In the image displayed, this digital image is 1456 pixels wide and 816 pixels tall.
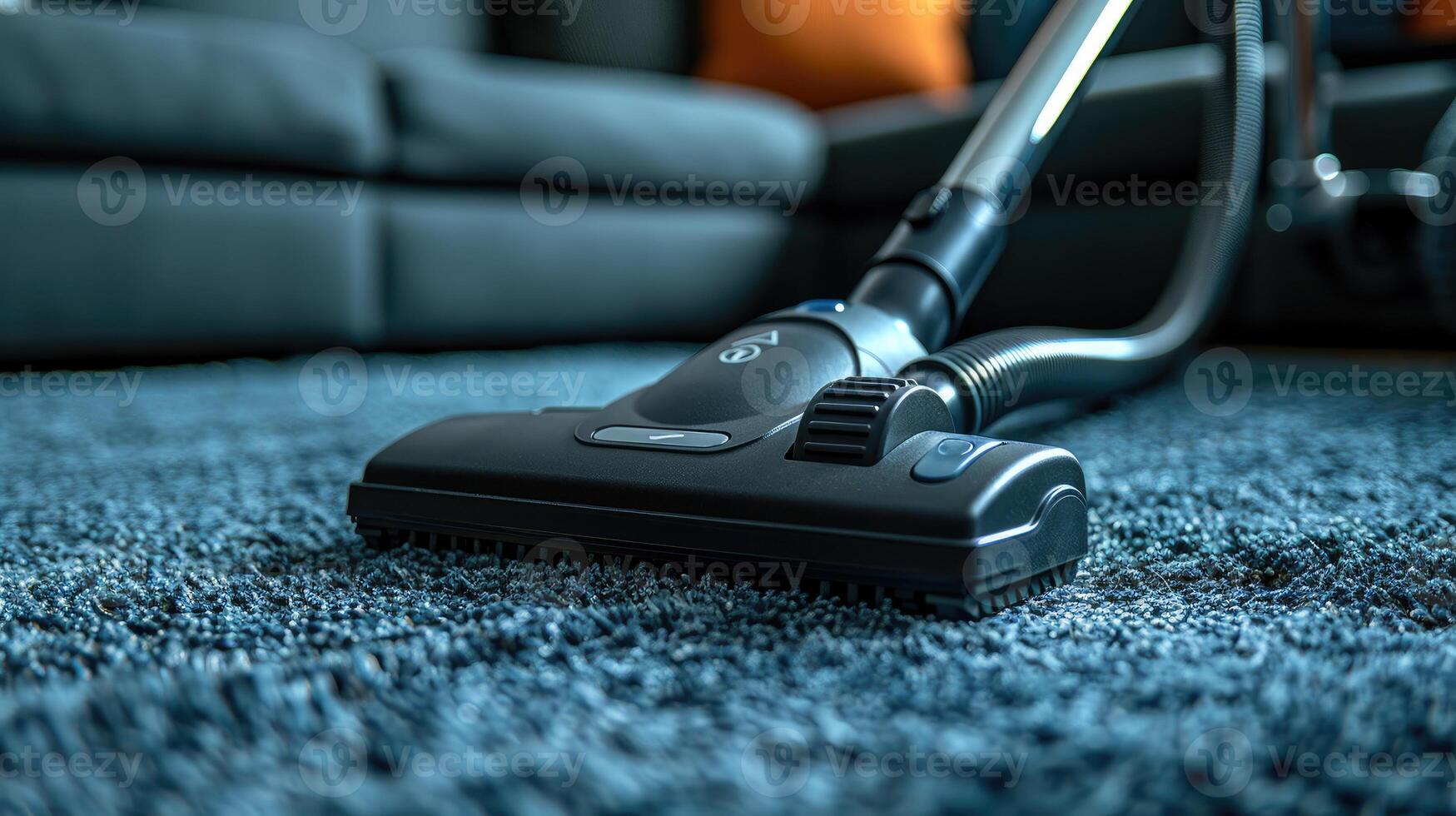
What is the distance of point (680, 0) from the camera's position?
2.38 meters

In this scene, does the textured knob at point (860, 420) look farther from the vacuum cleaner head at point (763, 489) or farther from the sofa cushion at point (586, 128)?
the sofa cushion at point (586, 128)

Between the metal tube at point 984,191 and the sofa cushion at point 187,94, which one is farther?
the sofa cushion at point 187,94

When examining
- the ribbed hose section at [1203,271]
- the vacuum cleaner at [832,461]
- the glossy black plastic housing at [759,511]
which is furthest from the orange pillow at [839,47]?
the glossy black plastic housing at [759,511]

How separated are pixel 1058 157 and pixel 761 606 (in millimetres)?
1284

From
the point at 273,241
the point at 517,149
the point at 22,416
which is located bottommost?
the point at 22,416

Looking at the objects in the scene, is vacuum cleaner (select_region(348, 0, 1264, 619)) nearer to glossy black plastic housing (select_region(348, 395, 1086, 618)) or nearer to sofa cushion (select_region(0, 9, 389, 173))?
glossy black plastic housing (select_region(348, 395, 1086, 618))

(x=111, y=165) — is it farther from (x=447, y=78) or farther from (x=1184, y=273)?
(x=1184, y=273)

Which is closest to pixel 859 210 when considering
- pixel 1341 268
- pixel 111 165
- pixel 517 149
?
pixel 517 149

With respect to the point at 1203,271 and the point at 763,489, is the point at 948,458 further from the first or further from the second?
the point at 1203,271

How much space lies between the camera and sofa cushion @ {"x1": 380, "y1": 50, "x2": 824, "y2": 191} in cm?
155

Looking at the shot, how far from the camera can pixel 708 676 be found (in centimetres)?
35

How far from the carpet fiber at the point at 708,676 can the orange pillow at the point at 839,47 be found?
5.37ft

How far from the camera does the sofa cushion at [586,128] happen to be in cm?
155

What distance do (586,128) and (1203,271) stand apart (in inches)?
39.0
